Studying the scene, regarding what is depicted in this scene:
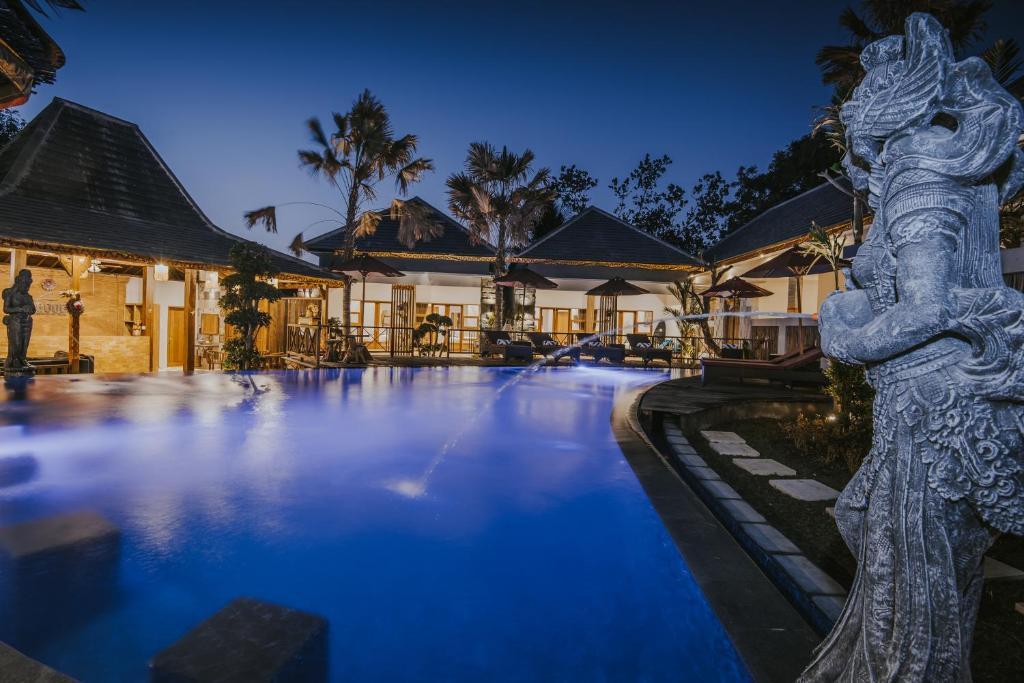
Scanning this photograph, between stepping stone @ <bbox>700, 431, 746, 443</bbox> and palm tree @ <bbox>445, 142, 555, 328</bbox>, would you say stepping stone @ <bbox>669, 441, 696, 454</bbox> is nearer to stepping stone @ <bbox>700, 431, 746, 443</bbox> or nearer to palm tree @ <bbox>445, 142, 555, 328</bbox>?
stepping stone @ <bbox>700, 431, 746, 443</bbox>

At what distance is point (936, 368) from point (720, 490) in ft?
8.99

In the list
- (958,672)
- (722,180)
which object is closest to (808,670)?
(958,672)

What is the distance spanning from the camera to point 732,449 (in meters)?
5.42

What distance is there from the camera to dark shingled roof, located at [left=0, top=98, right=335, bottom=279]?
34.0ft

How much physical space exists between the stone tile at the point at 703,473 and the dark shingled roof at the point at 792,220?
9.75 metres

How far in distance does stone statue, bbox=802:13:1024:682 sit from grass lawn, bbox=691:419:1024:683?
40.1 inches

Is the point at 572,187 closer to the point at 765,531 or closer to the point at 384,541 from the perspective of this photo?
the point at 765,531

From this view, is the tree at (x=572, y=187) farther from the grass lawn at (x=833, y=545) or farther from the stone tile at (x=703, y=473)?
the stone tile at (x=703, y=473)

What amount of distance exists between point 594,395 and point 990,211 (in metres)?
7.97

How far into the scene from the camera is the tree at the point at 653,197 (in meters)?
37.5

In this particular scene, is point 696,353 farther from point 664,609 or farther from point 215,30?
point 215,30

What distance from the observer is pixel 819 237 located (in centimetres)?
792

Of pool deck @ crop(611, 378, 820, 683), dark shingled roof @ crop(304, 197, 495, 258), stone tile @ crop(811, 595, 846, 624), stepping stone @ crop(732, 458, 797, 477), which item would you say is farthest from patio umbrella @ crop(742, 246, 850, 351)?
stone tile @ crop(811, 595, 846, 624)

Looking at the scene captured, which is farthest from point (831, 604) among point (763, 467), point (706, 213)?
point (706, 213)
